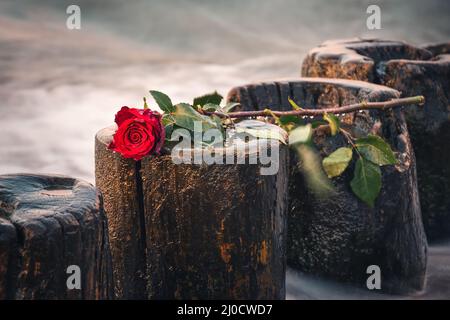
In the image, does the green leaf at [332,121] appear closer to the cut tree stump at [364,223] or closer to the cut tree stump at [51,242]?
the cut tree stump at [364,223]

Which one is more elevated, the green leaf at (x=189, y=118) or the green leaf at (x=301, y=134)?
the green leaf at (x=189, y=118)

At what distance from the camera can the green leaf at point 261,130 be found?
2346mm

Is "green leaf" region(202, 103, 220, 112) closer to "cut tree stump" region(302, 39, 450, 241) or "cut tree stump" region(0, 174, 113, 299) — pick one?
"cut tree stump" region(0, 174, 113, 299)

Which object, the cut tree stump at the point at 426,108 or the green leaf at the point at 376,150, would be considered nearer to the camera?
the green leaf at the point at 376,150

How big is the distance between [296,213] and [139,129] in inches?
34.6

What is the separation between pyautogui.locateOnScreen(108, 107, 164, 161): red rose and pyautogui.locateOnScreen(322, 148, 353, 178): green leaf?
0.73 m

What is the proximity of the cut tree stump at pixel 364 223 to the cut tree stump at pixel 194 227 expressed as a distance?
0.53 meters

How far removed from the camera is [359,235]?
2.87m

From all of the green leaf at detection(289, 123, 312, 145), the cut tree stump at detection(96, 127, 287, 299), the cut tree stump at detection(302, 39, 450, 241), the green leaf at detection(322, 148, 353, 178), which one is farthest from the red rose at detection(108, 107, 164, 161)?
the cut tree stump at detection(302, 39, 450, 241)

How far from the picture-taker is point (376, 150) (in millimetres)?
2680

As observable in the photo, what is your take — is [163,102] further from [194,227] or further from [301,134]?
[301,134]

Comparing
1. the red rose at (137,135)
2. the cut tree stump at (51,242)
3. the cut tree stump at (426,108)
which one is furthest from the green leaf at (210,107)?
the cut tree stump at (426,108)

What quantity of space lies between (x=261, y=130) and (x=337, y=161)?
0.47 meters

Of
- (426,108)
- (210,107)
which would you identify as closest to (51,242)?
(210,107)
